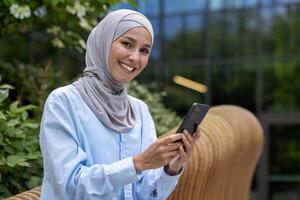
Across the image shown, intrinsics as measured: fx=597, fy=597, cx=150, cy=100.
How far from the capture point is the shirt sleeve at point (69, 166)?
2.00 metres

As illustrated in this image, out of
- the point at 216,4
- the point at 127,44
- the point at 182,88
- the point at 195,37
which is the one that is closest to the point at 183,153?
the point at 127,44

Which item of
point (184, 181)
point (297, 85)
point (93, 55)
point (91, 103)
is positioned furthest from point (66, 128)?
point (297, 85)

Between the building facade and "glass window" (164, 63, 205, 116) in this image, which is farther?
"glass window" (164, 63, 205, 116)

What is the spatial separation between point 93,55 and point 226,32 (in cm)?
1162

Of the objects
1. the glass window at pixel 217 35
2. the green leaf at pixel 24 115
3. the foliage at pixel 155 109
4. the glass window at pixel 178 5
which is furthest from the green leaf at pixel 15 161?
the glass window at pixel 178 5

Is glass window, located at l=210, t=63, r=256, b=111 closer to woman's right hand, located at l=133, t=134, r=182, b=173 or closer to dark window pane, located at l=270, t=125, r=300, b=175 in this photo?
dark window pane, located at l=270, t=125, r=300, b=175

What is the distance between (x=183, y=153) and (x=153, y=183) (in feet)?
0.75

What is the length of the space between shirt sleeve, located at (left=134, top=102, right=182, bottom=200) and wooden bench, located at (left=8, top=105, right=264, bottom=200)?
673mm

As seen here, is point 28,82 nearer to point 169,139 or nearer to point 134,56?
point 134,56

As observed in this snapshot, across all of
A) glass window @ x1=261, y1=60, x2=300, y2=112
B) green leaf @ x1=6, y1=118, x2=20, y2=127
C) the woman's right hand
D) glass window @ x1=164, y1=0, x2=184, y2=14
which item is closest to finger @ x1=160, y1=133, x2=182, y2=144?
the woman's right hand

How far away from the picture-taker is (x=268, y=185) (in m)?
12.7

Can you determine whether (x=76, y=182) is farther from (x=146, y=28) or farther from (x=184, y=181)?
(x=184, y=181)

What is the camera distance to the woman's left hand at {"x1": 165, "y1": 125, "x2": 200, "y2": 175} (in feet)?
6.86

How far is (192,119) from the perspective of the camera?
214cm
